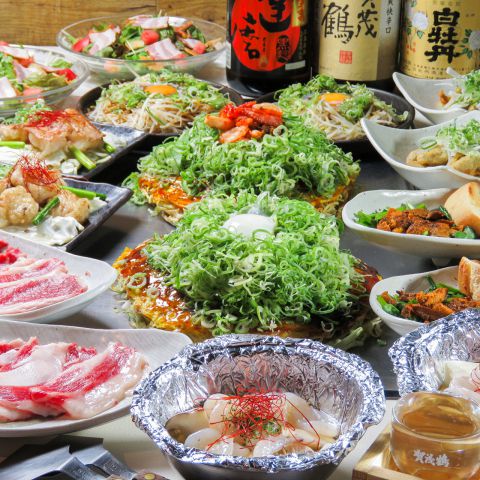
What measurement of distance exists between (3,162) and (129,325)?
112cm

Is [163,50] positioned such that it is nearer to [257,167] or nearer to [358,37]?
[358,37]

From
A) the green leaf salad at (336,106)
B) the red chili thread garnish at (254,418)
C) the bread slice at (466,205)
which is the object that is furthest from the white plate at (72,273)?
the green leaf salad at (336,106)

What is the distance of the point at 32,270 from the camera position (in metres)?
2.45

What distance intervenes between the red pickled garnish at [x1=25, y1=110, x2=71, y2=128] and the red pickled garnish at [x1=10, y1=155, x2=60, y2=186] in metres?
0.41

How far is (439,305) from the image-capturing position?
7.47 feet

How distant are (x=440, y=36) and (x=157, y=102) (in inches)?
56.2

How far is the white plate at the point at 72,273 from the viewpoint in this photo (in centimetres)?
227

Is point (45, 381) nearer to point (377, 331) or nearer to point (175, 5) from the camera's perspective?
point (377, 331)

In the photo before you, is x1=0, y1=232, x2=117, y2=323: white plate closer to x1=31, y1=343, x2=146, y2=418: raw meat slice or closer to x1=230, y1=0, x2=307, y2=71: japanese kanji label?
x1=31, y1=343, x2=146, y2=418: raw meat slice

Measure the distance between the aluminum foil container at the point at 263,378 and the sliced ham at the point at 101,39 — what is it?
3.14m

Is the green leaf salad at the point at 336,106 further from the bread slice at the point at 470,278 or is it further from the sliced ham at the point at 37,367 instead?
the sliced ham at the point at 37,367

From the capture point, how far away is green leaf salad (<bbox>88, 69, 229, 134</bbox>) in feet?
12.3

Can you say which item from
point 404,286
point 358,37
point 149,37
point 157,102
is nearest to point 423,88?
point 358,37

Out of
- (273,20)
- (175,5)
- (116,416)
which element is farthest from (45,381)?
(175,5)
